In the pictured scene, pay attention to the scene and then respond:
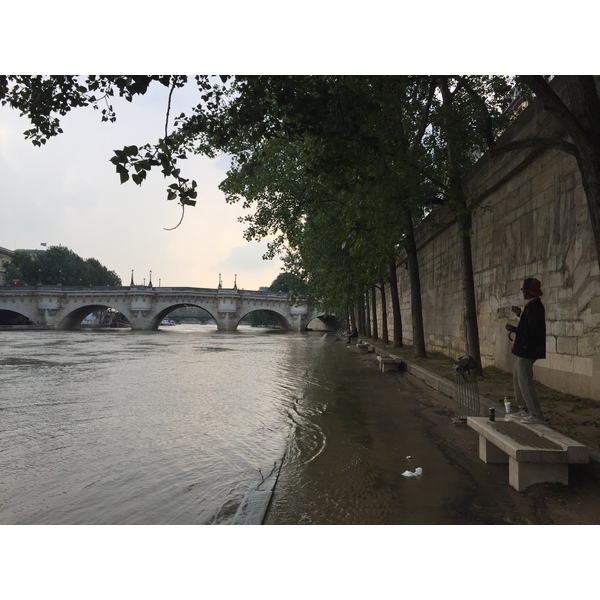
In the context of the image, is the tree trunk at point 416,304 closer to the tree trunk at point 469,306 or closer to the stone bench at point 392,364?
the stone bench at point 392,364

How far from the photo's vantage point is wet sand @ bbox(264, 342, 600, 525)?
12.4 ft

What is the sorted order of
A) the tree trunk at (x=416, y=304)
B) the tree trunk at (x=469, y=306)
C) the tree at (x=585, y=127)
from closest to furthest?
the tree at (x=585, y=127), the tree trunk at (x=469, y=306), the tree trunk at (x=416, y=304)

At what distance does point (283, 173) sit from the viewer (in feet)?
64.7

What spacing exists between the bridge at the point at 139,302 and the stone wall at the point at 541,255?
53.3 meters

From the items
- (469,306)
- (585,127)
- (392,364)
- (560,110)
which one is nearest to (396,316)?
(392,364)

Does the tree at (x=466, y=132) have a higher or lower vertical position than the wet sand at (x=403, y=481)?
higher

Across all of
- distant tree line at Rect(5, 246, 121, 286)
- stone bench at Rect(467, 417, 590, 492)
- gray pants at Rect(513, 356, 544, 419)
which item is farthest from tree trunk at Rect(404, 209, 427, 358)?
distant tree line at Rect(5, 246, 121, 286)

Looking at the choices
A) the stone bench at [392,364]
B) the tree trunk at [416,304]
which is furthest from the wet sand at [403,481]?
the tree trunk at [416,304]

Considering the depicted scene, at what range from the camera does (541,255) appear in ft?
29.0

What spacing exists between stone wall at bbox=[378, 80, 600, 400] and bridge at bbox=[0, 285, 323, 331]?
175 feet

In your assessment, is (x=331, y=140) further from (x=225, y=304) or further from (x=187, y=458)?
(x=225, y=304)

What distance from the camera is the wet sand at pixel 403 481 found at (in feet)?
12.4

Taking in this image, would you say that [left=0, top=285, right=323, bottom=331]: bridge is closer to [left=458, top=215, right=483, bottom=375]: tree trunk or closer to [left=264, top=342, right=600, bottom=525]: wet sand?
[left=458, top=215, right=483, bottom=375]: tree trunk
